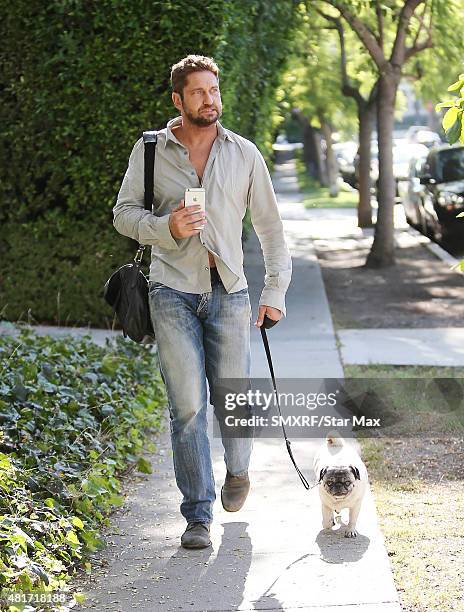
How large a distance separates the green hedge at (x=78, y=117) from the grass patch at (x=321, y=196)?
62.1 feet

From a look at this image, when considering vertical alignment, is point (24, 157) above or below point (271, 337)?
above

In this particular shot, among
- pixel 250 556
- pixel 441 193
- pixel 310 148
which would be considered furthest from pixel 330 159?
pixel 250 556

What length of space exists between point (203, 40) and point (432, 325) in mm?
3765

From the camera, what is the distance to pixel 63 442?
607cm

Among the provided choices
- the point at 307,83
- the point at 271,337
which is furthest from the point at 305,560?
the point at 307,83

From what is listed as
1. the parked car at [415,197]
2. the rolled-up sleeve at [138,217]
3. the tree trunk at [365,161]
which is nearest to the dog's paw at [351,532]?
the rolled-up sleeve at [138,217]

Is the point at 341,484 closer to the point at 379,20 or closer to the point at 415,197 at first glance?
the point at 379,20

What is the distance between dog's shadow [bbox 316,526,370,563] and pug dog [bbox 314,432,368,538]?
0.04m

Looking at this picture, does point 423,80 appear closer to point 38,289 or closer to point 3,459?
point 38,289

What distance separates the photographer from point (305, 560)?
5055 mm

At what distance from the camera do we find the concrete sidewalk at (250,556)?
15.1 feet

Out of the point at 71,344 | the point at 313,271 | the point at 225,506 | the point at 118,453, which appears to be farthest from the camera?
the point at 313,271

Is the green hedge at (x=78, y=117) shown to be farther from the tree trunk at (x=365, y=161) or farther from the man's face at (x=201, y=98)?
the tree trunk at (x=365, y=161)

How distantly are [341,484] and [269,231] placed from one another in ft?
3.87
